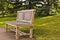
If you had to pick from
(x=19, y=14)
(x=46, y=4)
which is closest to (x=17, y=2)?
(x=46, y=4)

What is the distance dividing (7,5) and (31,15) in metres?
10.4

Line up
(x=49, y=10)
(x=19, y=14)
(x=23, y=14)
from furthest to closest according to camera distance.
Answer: (x=49, y=10), (x=19, y=14), (x=23, y=14)

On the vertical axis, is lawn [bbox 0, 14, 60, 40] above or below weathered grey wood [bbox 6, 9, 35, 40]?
below

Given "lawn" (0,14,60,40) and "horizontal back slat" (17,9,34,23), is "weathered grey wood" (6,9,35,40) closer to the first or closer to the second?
"horizontal back slat" (17,9,34,23)

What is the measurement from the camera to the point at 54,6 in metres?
18.5

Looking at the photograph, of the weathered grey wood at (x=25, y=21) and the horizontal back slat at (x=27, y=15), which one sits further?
the horizontal back slat at (x=27, y=15)

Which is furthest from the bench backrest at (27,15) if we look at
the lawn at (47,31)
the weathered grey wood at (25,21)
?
the lawn at (47,31)

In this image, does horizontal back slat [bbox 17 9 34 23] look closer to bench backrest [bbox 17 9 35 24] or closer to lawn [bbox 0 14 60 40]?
bench backrest [bbox 17 9 35 24]

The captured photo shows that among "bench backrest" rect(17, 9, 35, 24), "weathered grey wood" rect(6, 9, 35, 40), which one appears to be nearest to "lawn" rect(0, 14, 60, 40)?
"weathered grey wood" rect(6, 9, 35, 40)

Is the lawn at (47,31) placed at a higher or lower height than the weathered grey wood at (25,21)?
lower

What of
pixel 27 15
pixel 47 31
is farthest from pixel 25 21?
pixel 47 31

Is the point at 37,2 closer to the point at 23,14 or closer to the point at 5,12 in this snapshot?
the point at 5,12

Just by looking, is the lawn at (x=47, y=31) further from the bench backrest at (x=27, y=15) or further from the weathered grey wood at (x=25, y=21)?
the bench backrest at (x=27, y=15)

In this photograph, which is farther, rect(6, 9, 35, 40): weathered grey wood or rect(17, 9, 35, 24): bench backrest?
rect(17, 9, 35, 24): bench backrest
